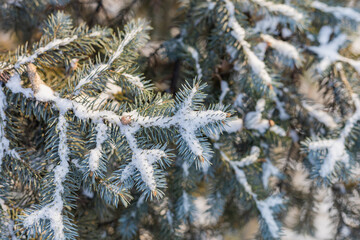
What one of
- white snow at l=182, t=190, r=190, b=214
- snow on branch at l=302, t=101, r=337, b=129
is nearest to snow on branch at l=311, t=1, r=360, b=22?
snow on branch at l=302, t=101, r=337, b=129

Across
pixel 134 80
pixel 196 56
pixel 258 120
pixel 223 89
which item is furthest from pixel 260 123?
pixel 134 80

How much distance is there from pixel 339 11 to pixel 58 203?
0.79 meters

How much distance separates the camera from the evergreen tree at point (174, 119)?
0.44 metres

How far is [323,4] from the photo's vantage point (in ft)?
2.36

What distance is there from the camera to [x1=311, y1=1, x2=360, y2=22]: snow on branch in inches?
27.2

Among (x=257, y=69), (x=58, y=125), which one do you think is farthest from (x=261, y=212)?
(x=58, y=125)

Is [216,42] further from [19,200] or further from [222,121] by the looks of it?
[19,200]

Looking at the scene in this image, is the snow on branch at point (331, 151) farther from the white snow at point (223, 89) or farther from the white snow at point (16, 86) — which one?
the white snow at point (16, 86)

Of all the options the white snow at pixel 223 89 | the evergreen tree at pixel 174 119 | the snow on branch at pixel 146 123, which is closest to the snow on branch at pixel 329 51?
the evergreen tree at pixel 174 119

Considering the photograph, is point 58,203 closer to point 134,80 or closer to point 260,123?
point 134,80

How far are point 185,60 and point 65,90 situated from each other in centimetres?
32

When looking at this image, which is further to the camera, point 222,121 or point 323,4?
point 323,4

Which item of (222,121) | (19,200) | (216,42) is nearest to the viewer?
(222,121)

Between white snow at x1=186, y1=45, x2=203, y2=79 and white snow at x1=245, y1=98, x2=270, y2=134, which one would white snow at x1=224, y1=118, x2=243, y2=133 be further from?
white snow at x1=186, y1=45, x2=203, y2=79
